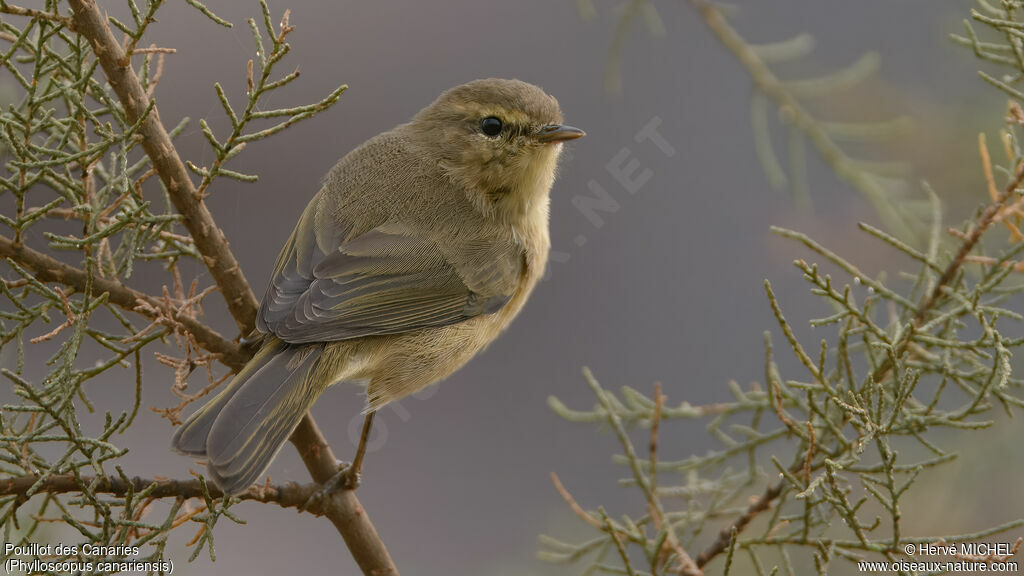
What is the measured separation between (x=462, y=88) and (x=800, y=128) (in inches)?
42.2

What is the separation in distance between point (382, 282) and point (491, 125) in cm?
63

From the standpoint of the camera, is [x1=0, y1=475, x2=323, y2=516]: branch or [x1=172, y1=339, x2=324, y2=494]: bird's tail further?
[x1=172, y1=339, x2=324, y2=494]: bird's tail

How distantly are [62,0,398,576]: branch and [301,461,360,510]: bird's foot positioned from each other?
0.05 ft

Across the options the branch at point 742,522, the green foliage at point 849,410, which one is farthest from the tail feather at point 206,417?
the branch at point 742,522

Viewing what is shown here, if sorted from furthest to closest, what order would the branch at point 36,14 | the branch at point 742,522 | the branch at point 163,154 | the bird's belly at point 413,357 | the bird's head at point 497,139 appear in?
A: the bird's head at point 497,139 → the bird's belly at point 413,357 → the branch at point 742,522 → the branch at point 163,154 → the branch at point 36,14

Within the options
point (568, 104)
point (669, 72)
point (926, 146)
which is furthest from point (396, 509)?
point (926, 146)

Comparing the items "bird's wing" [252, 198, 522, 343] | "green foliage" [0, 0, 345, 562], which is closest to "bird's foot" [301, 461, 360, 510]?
"green foliage" [0, 0, 345, 562]

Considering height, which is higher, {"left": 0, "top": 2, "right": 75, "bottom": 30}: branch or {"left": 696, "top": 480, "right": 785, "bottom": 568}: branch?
{"left": 0, "top": 2, "right": 75, "bottom": 30}: branch

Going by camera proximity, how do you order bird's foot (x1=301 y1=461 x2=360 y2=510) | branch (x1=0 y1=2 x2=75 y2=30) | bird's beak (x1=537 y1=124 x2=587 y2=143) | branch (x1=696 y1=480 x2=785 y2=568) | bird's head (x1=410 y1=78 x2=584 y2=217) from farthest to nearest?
bird's head (x1=410 y1=78 x2=584 y2=217) < bird's beak (x1=537 y1=124 x2=587 y2=143) < bird's foot (x1=301 y1=461 x2=360 y2=510) < branch (x1=696 y1=480 x2=785 y2=568) < branch (x1=0 y1=2 x2=75 y2=30)

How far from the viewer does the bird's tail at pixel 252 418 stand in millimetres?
1898

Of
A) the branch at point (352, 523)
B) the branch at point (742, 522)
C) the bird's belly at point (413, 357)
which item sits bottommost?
the branch at point (742, 522)

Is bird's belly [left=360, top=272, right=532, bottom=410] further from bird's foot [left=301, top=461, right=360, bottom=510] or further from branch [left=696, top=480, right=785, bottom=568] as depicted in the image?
branch [left=696, top=480, right=785, bottom=568]

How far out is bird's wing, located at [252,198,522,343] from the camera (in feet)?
8.20

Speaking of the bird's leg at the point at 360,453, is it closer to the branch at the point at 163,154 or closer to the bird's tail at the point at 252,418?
the bird's tail at the point at 252,418
